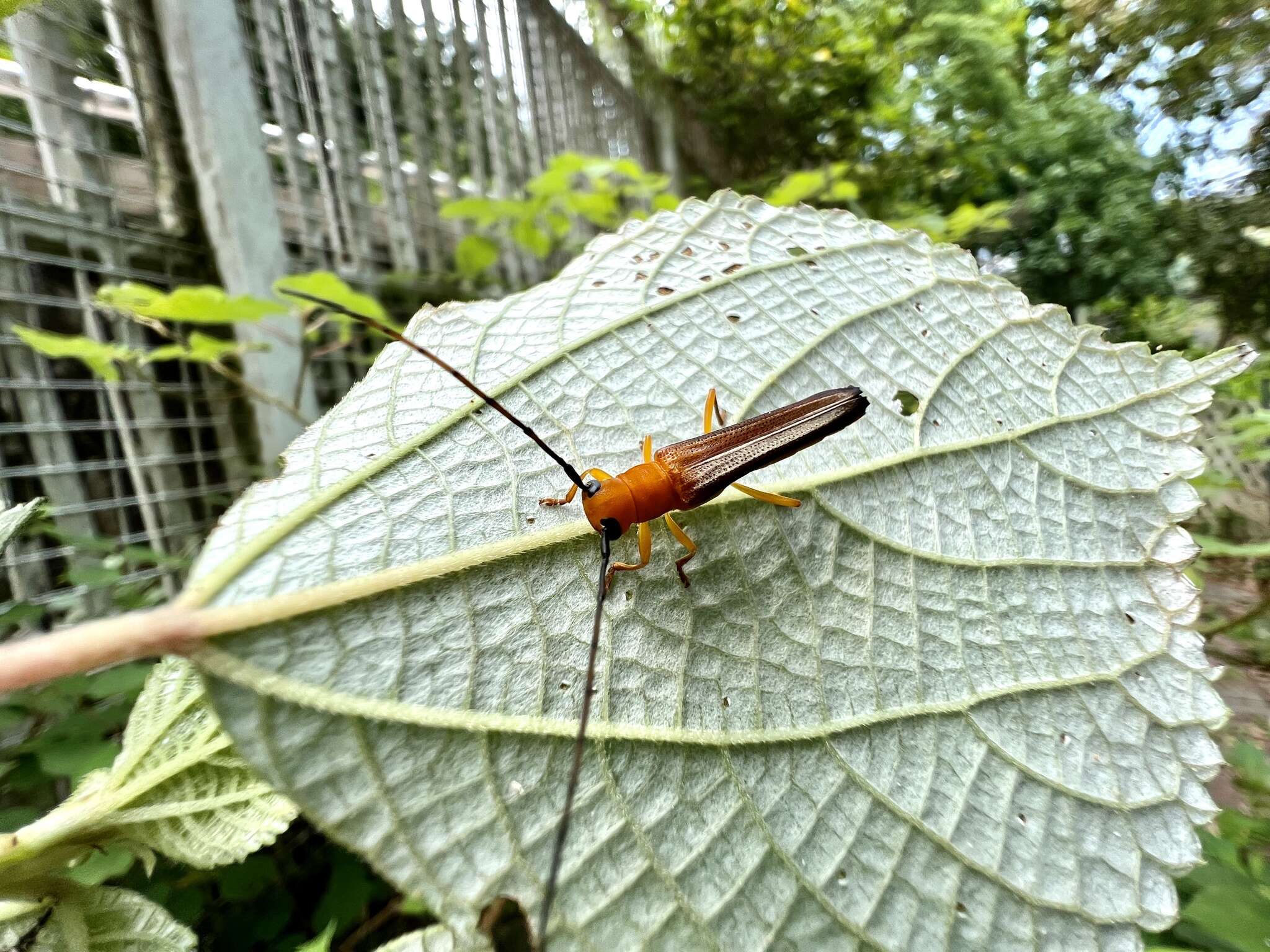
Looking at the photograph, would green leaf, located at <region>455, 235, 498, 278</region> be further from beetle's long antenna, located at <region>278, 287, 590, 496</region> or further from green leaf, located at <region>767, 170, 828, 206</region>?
beetle's long antenna, located at <region>278, 287, 590, 496</region>

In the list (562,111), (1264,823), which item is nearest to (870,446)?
(1264,823)

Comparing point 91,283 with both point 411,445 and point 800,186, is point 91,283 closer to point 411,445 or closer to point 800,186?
point 411,445

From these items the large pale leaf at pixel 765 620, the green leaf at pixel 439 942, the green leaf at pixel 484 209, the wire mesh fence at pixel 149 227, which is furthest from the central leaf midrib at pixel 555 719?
the green leaf at pixel 484 209

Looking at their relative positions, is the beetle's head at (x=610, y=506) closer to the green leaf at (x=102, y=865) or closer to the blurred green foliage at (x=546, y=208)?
the green leaf at (x=102, y=865)

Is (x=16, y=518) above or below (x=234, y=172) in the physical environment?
below

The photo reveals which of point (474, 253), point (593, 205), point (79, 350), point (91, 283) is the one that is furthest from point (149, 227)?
point (593, 205)

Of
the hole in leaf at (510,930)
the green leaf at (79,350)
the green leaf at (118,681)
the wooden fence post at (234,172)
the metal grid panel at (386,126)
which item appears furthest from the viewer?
the metal grid panel at (386,126)
